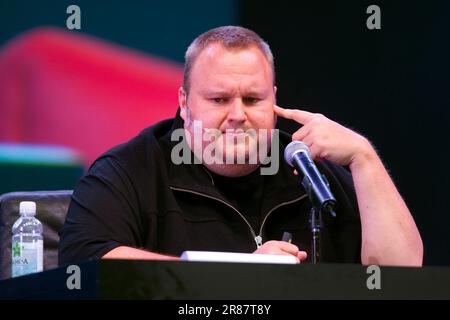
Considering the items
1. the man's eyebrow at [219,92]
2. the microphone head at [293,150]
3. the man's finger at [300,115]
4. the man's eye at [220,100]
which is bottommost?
the microphone head at [293,150]

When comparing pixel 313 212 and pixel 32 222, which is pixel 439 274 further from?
pixel 32 222

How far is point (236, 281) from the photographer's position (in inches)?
46.0

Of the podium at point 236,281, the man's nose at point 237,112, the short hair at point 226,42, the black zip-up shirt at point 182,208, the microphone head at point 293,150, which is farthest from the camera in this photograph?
the short hair at point 226,42

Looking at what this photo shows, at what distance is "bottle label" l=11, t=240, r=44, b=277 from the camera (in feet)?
6.97

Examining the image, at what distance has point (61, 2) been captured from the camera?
3004 millimetres

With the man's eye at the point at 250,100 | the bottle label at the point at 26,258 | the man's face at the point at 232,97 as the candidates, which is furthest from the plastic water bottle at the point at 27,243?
the man's eye at the point at 250,100

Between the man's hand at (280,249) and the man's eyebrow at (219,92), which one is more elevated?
the man's eyebrow at (219,92)

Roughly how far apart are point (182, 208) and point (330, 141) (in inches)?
18.0

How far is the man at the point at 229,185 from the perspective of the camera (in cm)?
209

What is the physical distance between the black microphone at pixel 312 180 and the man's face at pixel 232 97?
324 mm

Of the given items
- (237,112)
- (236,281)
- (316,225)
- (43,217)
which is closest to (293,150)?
(316,225)

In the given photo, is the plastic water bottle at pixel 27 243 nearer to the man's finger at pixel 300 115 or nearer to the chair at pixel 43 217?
the chair at pixel 43 217

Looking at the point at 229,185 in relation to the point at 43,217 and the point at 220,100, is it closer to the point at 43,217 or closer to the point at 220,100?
the point at 220,100
